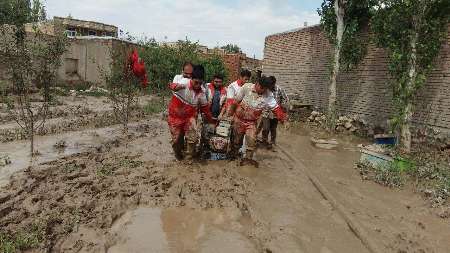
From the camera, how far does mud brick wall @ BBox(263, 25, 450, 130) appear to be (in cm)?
1073

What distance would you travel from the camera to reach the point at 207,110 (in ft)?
26.1

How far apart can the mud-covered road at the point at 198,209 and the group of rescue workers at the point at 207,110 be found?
39cm

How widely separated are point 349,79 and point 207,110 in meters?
8.10

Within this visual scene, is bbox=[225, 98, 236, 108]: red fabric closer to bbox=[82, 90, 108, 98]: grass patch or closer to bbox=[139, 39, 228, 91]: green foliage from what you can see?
bbox=[82, 90, 108, 98]: grass patch

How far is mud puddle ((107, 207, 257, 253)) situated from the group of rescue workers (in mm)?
2225

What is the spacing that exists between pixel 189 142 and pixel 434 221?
3959mm

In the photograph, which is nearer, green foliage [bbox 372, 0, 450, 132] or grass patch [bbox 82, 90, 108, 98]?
green foliage [bbox 372, 0, 450, 132]

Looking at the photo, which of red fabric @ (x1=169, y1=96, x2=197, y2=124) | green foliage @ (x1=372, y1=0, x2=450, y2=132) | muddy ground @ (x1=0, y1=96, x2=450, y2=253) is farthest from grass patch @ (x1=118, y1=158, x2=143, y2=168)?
green foliage @ (x1=372, y1=0, x2=450, y2=132)

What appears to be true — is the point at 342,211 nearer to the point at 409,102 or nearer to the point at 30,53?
the point at 409,102

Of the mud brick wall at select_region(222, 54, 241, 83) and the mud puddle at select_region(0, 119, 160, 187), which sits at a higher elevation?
the mud brick wall at select_region(222, 54, 241, 83)

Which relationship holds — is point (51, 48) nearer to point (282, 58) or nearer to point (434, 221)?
point (434, 221)

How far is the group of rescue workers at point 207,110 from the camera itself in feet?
25.0

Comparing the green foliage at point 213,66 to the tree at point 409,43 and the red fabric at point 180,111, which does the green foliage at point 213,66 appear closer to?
the tree at point 409,43

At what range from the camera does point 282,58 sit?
64.7 feet
